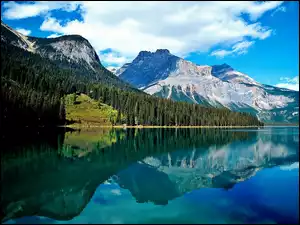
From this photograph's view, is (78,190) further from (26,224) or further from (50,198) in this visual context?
(26,224)

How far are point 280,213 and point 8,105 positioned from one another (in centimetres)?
10998

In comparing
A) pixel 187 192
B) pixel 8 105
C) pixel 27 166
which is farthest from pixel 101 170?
pixel 8 105

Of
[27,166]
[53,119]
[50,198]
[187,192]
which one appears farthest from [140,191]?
[53,119]

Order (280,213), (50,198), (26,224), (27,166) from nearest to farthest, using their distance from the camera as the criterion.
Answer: (26,224), (280,213), (50,198), (27,166)

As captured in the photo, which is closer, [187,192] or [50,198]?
[50,198]

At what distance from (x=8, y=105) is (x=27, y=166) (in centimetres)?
7857

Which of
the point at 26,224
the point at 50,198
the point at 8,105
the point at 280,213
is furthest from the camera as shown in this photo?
the point at 8,105

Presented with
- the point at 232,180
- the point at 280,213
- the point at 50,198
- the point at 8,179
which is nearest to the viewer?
the point at 280,213

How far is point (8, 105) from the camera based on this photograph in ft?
371

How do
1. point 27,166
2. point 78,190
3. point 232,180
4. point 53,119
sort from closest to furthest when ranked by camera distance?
point 78,190 < point 232,180 < point 27,166 < point 53,119

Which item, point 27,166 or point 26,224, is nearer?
point 26,224

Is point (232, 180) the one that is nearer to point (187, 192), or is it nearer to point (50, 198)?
point (187, 192)

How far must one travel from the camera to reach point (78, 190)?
3206 centimetres

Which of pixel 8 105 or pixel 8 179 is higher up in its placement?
pixel 8 105
